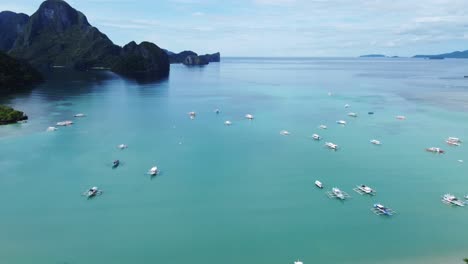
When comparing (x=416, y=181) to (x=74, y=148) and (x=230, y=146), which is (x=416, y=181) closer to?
(x=230, y=146)

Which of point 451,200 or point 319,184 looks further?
point 319,184

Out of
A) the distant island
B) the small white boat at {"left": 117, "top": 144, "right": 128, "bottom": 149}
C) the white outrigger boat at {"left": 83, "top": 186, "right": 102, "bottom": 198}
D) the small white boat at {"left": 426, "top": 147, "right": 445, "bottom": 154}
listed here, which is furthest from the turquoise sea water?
the distant island

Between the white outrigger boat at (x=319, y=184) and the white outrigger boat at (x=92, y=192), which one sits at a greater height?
the white outrigger boat at (x=319, y=184)

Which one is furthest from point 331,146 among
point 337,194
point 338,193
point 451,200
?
point 451,200

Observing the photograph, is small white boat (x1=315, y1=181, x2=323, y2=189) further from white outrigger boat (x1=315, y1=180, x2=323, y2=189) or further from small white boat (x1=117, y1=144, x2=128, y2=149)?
small white boat (x1=117, y1=144, x2=128, y2=149)

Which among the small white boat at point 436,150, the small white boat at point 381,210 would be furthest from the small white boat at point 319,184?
the small white boat at point 436,150

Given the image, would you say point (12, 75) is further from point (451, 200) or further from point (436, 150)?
point (451, 200)

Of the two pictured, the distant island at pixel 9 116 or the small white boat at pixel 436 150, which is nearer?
the small white boat at pixel 436 150

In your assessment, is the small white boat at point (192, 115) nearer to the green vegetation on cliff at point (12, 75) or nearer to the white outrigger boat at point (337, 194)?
the white outrigger boat at point (337, 194)
